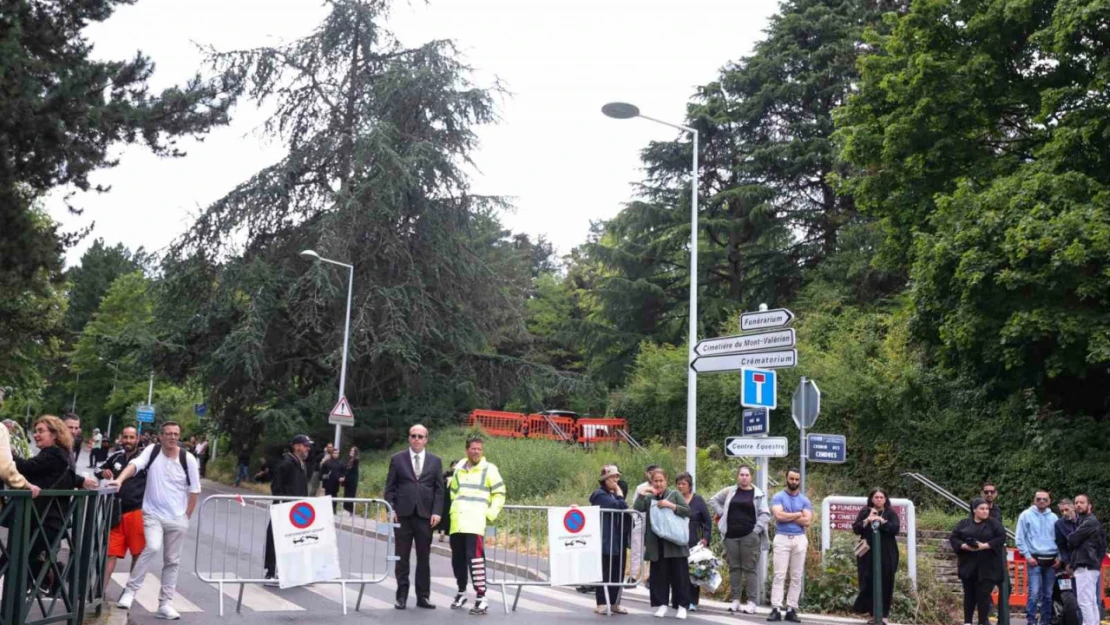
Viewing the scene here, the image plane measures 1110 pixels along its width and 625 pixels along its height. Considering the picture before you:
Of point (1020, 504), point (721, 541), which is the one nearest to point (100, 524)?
point (721, 541)

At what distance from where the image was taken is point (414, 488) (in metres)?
11.2

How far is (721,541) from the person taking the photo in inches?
584

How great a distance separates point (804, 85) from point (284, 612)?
31.8 m

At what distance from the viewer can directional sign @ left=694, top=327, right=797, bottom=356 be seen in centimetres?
1343

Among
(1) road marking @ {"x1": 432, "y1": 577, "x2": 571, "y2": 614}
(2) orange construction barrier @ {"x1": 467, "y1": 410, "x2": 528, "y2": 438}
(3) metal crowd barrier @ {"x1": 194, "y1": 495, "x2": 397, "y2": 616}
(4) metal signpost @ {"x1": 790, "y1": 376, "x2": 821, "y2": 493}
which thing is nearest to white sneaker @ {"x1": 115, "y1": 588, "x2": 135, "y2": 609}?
(3) metal crowd barrier @ {"x1": 194, "y1": 495, "x2": 397, "y2": 616}

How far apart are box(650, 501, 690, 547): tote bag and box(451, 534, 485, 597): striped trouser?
2.01 meters

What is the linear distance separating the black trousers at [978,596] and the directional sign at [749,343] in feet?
11.8

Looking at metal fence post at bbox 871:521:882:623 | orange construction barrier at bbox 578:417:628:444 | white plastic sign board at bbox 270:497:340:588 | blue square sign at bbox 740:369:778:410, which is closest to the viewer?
white plastic sign board at bbox 270:497:340:588

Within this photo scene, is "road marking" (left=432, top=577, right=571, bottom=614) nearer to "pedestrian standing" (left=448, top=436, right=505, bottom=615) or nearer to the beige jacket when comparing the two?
"pedestrian standing" (left=448, top=436, right=505, bottom=615)

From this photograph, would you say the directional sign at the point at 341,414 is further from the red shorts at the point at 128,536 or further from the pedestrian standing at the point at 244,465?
the red shorts at the point at 128,536

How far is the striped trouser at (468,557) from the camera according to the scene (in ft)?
36.4

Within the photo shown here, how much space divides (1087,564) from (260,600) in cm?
1008

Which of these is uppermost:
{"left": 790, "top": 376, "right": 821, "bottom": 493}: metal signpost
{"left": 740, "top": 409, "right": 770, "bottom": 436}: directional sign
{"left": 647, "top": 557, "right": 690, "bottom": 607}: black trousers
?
{"left": 790, "top": 376, "right": 821, "bottom": 493}: metal signpost

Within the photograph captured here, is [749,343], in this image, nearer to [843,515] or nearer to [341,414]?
[843,515]
